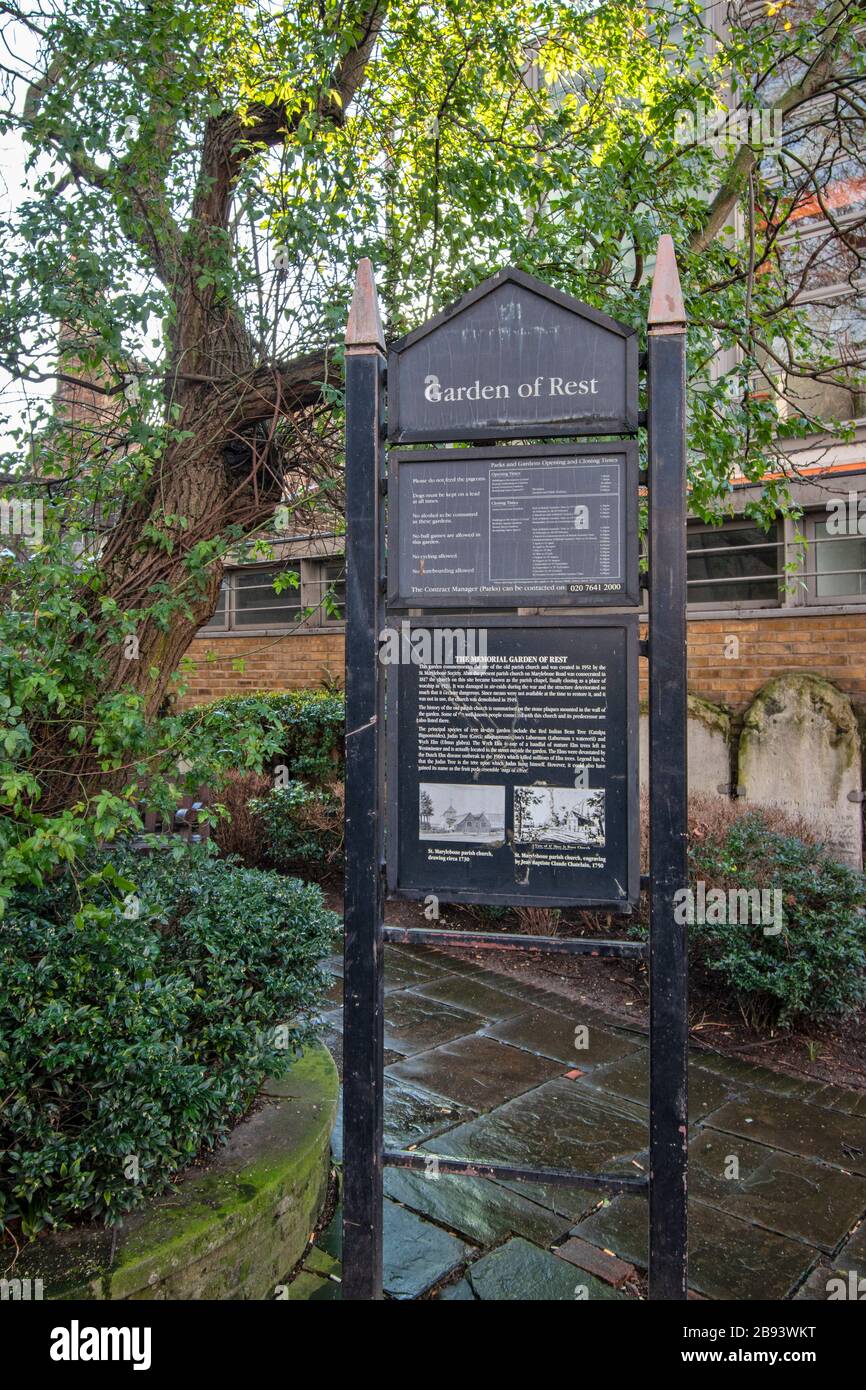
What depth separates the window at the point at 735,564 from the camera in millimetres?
8453

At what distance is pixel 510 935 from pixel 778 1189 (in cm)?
173

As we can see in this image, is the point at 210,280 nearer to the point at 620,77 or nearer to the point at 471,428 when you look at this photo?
the point at 471,428

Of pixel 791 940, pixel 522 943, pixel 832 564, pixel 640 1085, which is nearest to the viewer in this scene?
pixel 522 943

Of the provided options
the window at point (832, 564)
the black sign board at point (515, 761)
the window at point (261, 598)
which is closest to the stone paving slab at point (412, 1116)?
the black sign board at point (515, 761)

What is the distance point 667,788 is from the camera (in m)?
2.43

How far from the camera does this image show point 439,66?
5.41 meters

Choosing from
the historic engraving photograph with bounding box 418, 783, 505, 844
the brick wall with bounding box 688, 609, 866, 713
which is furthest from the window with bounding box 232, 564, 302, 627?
the historic engraving photograph with bounding box 418, 783, 505, 844

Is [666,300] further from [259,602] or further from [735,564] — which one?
[259,602]

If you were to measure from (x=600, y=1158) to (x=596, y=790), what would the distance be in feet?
5.86

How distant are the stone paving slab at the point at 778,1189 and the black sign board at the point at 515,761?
4.95 feet

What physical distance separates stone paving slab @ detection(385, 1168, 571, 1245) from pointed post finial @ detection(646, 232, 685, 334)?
112 inches

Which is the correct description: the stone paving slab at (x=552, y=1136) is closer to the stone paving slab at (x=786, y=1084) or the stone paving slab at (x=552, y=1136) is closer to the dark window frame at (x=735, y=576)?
the stone paving slab at (x=786, y=1084)

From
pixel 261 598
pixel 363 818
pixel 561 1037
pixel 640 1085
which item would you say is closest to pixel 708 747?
pixel 561 1037

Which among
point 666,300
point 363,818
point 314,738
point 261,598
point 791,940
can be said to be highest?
point 261,598
